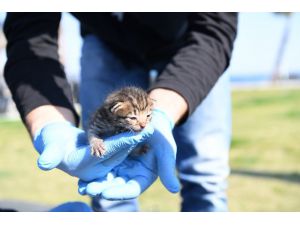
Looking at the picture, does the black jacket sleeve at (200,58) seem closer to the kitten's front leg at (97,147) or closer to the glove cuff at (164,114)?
the glove cuff at (164,114)

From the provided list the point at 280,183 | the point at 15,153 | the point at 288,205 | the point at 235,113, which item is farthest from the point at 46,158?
the point at 235,113

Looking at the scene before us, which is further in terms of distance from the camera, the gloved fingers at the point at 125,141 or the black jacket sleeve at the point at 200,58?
the black jacket sleeve at the point at 200,58

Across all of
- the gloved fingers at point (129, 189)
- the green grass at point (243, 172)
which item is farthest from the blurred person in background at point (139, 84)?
the green grass at point (243, 172)

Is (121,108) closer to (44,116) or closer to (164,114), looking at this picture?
(164,114)

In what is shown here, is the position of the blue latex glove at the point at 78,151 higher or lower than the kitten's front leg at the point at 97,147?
lower

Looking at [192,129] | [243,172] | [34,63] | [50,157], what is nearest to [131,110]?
[50,157]

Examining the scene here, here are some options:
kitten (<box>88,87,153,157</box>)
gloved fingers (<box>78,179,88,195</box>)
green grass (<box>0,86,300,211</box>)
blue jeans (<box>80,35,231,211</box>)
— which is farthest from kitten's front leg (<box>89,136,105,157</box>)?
green grass (<box>0,86,300,211</box>)
